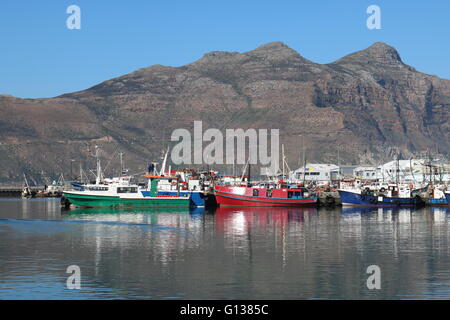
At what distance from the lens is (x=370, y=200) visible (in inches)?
5709

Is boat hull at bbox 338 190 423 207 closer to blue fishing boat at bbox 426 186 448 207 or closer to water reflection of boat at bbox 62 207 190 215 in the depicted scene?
blue fishing boat at bbox 426 186 448 207

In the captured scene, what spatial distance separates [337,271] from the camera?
54.8 metres

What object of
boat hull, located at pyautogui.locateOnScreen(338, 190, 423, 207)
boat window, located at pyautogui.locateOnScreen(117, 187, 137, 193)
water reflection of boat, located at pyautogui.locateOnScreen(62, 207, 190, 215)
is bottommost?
water reflection of boat, located at pyautogui.locateOnScreen(62, 207, 190, 215)

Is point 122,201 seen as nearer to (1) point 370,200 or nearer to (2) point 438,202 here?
(1) point 370,200

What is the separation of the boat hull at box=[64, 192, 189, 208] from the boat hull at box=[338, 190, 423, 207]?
103ft

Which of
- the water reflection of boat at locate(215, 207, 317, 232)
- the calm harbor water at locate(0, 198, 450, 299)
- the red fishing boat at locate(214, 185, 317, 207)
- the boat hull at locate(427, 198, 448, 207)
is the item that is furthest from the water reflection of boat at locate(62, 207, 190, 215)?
the boat hull at locate(427, 198, 448, 207)

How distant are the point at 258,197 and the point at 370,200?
23192 mm

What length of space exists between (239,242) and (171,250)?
364 inches

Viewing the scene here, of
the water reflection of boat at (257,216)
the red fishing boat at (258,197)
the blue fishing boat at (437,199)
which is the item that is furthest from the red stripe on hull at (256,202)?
the blue fishing boat at (437,199)

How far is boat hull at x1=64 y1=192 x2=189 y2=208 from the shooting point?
132m

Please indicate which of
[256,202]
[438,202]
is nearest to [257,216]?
[256,202]

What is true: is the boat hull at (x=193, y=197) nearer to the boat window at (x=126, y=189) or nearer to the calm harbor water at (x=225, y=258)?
the boat window at (x=126, y=189)

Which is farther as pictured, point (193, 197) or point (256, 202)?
point (193, 197)
